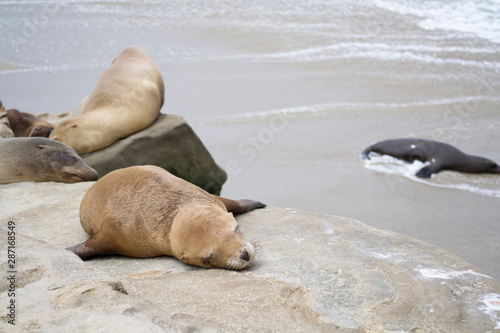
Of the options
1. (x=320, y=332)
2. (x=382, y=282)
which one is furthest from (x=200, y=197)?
(x=320, y=332)

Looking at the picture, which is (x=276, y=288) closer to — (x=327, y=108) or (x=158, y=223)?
(x=158, y=223)

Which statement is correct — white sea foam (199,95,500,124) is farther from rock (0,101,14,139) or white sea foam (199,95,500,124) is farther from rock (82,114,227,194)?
rock (0,101,14,139)

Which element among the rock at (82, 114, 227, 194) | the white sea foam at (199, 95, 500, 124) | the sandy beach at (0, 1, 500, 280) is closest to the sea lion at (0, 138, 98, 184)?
the rock at (82, 114, 227, 194)

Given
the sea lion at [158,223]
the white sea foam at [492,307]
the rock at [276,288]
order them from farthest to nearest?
the sea lion at [158,223] < the white sea foam at [492,307] < the rock at [276,288]

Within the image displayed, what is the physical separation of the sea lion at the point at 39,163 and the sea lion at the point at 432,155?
139 inches

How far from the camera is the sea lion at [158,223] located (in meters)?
3.21

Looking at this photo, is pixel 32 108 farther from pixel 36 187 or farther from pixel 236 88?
pixel 36 187

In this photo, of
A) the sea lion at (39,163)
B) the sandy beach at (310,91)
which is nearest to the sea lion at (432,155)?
the sandy beach at (310,91)

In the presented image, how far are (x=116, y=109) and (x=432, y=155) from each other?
12.2 ft

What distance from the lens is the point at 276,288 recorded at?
2814 millimetres

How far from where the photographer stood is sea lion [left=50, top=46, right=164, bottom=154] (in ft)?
18.8

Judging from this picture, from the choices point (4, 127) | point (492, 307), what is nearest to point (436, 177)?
point (492, 307)

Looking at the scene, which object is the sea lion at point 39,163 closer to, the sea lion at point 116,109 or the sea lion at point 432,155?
the sea lion at point 116,109

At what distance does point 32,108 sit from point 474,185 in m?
6.33
